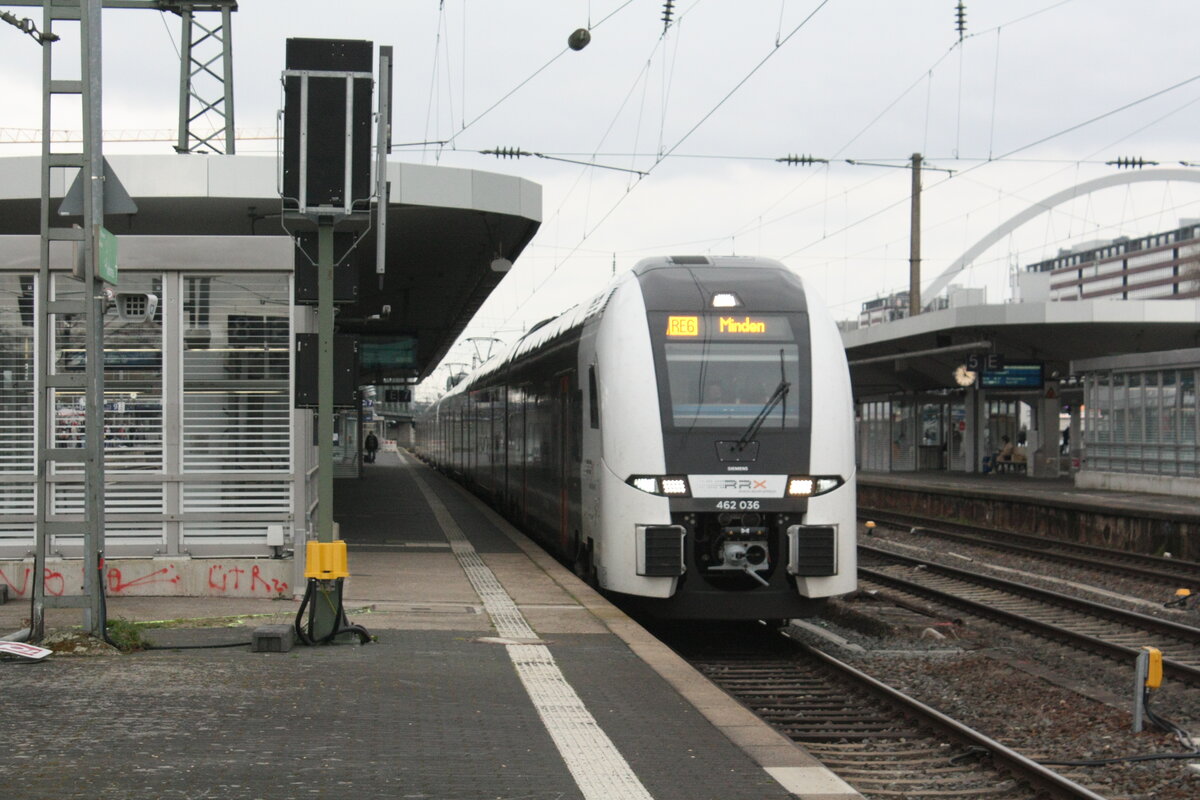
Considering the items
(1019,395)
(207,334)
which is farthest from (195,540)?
(1019,395)

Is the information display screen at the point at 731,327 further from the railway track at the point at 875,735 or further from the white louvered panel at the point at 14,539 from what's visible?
the white louvered panel at the point at 14,539

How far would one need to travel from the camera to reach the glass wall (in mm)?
27188

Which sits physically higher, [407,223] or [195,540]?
[407,223]

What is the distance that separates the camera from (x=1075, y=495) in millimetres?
28500

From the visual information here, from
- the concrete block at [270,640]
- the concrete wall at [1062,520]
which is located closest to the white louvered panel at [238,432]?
the concrete block at [270,640]

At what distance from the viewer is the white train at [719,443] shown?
37.3ft

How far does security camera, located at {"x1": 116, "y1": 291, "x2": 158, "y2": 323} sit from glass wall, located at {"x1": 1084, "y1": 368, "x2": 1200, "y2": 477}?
2073 cm

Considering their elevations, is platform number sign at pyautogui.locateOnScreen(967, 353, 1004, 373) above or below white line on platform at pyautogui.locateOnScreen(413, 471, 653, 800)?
above

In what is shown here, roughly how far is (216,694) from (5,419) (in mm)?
5422

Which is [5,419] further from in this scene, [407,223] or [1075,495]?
[1075,495]

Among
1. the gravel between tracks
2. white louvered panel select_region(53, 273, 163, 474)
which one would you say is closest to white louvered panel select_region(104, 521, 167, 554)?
white louvered panel select_region(53, 273, 163, 474)

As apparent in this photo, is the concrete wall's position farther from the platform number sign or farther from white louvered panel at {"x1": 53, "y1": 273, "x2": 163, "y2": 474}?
white louvered panel at {"x1": 53, "y1": 273, "x2": 163, "y2": 474}

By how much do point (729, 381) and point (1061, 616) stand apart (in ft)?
17.0

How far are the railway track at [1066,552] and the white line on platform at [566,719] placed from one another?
904 centimetres
